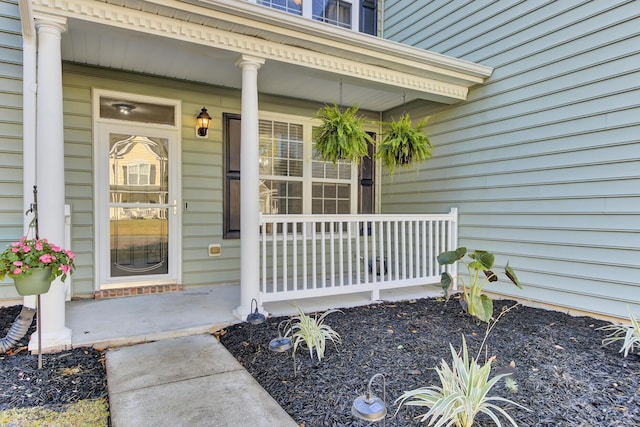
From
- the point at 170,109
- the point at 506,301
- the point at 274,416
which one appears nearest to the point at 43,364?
the point at 274,416

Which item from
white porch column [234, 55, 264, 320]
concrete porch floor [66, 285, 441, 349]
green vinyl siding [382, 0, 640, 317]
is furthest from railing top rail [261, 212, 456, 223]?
concrete porch floor [66, 285, 441, 349]

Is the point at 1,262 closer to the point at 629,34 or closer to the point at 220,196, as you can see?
the point at 220,196

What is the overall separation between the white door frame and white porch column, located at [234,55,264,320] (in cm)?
145

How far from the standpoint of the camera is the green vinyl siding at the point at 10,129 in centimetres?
358

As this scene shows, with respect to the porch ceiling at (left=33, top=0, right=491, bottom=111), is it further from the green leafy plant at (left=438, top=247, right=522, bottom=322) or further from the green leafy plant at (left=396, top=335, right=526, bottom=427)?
the green leafy plant at (left=396, top=335, right=526, bottom=427)

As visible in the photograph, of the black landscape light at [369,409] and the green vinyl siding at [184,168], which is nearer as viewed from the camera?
the black landscape light at [369,409]

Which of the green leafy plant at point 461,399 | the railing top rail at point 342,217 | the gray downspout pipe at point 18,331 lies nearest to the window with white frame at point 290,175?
the railing top rail at point 342,217

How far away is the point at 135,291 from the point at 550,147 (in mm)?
4819

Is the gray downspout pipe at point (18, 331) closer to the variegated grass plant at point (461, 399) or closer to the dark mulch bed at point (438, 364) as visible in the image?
the dark mulch bed at point (438, 364)

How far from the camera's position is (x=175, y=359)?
8.75 ft

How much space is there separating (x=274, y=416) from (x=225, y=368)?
709 millimetres

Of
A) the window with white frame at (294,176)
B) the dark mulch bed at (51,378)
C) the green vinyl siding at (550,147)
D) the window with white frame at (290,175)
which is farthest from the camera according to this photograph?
the window with white frame at (294,176)

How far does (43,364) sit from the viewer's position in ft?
8.10

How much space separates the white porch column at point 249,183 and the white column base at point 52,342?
1.35 m
